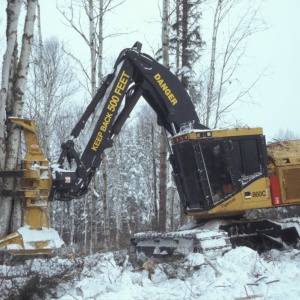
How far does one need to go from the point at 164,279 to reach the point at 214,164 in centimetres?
307

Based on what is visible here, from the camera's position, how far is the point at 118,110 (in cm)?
859

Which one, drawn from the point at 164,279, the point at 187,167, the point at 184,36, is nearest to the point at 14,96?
the point at 187,167

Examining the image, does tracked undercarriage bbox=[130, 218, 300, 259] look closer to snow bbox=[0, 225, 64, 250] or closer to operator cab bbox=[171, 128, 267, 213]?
operator cab bbox=[171, 128, 267, 213]

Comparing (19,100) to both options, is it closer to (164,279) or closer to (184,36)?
(164,279)

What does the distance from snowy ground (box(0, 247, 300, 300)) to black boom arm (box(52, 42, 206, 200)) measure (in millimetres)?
→ 1458

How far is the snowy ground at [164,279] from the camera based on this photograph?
17.5 ft

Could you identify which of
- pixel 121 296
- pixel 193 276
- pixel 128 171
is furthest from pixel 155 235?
pixel 128 171

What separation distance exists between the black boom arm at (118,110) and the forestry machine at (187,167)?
2 cm

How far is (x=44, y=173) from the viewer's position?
7.46m

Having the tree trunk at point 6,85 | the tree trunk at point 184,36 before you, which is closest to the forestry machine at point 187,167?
the tree trunk at point 6,85

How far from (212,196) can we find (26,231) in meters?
3.38

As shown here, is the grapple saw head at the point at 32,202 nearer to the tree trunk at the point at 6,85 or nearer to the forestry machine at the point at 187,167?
the forestry machine at the point at 187,167

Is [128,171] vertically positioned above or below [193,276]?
above

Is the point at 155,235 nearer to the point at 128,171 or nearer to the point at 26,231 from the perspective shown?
the point at 26,231
